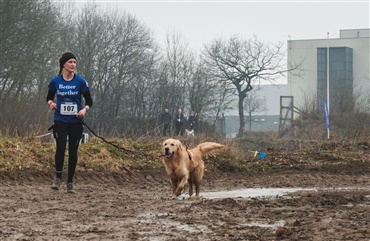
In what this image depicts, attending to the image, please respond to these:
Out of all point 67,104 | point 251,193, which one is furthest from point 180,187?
point 67,104

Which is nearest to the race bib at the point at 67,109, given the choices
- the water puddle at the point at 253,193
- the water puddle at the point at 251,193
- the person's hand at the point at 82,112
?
the person's hand at the point at 82,112

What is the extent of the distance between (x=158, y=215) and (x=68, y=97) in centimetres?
356

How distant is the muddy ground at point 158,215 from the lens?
6.98m

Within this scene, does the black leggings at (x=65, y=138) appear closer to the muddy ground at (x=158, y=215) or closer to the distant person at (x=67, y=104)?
the distant person at (x=67, y=104)

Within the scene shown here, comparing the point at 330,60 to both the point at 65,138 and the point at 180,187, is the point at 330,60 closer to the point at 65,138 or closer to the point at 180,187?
the point at 180,187

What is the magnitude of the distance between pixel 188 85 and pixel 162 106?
577cm

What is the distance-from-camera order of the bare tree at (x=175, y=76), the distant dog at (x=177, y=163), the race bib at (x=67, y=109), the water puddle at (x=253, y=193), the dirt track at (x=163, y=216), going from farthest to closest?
the bare tree at (x=175, y=76), the water puddle at (x=253, y=193), the distant dog at (x=177, y=163), the race bib at (x=67, y=109), the dirt track at (x=163, y=216)

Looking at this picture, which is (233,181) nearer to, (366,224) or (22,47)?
(366,224)

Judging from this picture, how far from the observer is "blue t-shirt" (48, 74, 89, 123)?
11.6 metres

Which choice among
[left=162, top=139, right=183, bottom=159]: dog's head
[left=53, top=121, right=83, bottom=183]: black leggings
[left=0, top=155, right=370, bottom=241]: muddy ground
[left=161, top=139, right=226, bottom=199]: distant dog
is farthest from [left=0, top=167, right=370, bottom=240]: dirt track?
[left=162, top=139, right=183, bottom=159]: dog's head

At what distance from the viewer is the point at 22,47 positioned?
1358 inches

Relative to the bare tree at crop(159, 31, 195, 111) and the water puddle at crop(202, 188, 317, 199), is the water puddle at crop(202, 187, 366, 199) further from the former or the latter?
the bare tree at crop(159, 31, 195, 111)

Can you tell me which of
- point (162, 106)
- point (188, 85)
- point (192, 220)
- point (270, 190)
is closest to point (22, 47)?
point (162, 106)

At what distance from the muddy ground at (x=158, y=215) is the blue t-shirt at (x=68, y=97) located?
109 centimetres
